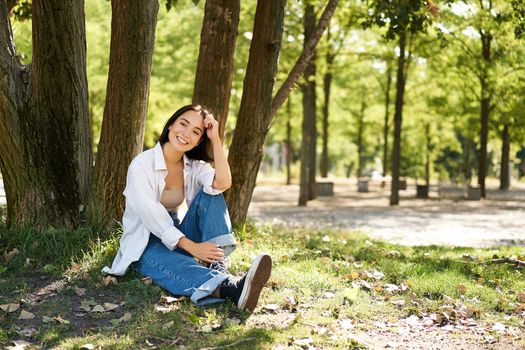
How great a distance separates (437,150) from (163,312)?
41.0m

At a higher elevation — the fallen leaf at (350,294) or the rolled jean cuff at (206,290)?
the rolled jean cuff at (206,290)

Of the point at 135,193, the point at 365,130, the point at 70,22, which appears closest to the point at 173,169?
the point at 135,193

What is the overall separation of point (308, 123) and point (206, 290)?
15.6 metres

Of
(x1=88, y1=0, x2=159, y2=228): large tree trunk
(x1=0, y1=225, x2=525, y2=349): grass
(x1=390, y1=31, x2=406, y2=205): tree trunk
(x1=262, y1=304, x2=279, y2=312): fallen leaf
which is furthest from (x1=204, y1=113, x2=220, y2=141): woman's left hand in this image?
(x1=390, y1=31, x2=406, y2=205): tree trunk

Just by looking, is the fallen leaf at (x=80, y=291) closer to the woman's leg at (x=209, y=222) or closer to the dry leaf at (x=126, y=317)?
the dry leaf at (x=126, y=317)

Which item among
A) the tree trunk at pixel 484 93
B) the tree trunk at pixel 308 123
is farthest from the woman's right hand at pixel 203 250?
the tree trunk at pixel 484 93

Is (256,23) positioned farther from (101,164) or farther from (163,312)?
(163,312)

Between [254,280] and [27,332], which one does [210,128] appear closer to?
[254,280]

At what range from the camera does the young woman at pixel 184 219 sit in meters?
5.01

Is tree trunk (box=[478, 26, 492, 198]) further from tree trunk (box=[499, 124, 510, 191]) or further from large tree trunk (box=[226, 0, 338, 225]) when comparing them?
large tree trunk (box=[226, 0, 338, 225])

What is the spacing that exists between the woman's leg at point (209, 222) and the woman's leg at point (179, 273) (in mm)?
210

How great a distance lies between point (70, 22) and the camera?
6.76m

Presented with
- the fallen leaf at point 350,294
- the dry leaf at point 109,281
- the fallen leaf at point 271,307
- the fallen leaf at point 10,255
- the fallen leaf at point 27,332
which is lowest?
the fallen leaf at point 27,332

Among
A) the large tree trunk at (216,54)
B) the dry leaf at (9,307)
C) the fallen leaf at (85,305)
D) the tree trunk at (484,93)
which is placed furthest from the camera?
the tree trunk at (484,93)
